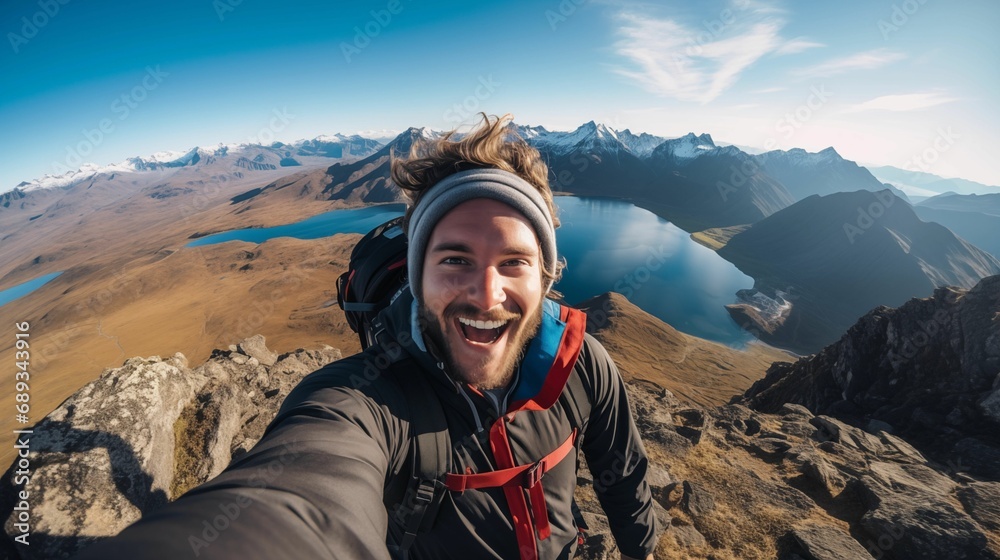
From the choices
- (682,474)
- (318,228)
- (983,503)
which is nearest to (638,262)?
(983,503)

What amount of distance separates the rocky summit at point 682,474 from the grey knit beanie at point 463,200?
2207 mm

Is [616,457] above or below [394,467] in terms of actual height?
below

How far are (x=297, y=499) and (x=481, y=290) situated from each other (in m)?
1.44

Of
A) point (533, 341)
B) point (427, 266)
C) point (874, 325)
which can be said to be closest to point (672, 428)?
point (533, 341)

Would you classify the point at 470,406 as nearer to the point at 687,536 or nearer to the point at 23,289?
the point at 687,536

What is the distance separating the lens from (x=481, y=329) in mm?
2490

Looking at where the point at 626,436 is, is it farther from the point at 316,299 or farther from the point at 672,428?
the point at 316,299

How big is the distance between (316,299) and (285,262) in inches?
1250

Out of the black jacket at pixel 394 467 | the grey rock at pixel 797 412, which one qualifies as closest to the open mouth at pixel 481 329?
the black jacket at pixel 394 467

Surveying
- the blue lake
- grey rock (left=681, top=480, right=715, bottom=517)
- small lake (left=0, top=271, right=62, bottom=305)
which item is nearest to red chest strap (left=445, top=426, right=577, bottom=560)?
grey rock (left=681, top=480, right=715, bottom=517)

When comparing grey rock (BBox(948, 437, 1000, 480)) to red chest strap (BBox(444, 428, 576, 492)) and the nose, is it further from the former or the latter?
the nose

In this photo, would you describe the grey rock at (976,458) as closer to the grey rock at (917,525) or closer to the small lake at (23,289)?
the grey rock at (917,525)

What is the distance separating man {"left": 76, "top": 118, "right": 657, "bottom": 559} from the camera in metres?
1.70

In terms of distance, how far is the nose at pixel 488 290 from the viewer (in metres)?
2.37
